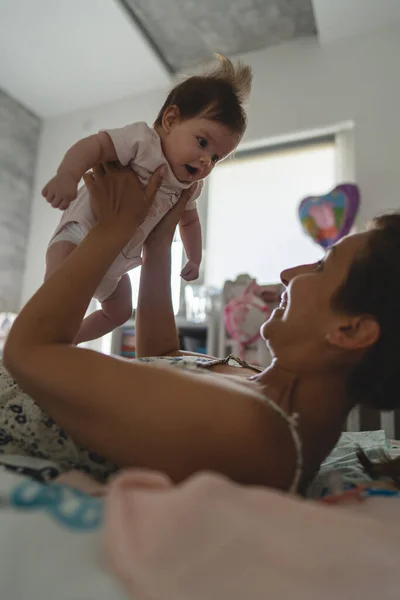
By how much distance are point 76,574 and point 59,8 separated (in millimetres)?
3023

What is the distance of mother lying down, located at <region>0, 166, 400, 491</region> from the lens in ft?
1.72

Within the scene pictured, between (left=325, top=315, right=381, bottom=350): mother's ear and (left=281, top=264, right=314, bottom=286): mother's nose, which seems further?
(left=281, top=264, right=314, bottom=286): mother's nose

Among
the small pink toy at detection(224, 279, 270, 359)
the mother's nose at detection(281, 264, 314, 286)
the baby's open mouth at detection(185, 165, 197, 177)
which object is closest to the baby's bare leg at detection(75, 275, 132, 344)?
the baby's open mouth at detection(185, 165, 197, 177)

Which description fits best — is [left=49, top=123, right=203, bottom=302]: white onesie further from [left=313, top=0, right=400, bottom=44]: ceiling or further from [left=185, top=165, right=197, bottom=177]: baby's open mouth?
[left=313, top=0, right=400, bottom=44]: ceiling

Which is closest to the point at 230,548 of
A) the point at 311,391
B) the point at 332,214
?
the point at 311,391

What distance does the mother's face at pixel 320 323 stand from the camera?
69cm

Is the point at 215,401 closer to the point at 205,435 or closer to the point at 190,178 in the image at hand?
the point at 205,435

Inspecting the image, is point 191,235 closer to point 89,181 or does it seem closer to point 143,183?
point 143,183

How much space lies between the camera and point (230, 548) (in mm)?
342

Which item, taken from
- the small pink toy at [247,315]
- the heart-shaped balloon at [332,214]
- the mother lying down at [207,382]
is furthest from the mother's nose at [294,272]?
the heart-shaped balloon at [332,214]

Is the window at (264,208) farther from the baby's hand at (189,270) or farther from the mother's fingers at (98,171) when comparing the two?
the mother's fingers at (98,171)

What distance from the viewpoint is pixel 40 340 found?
2.00 ft

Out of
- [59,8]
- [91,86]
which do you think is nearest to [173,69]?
[91,86]

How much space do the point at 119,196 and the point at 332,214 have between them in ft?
5.66
